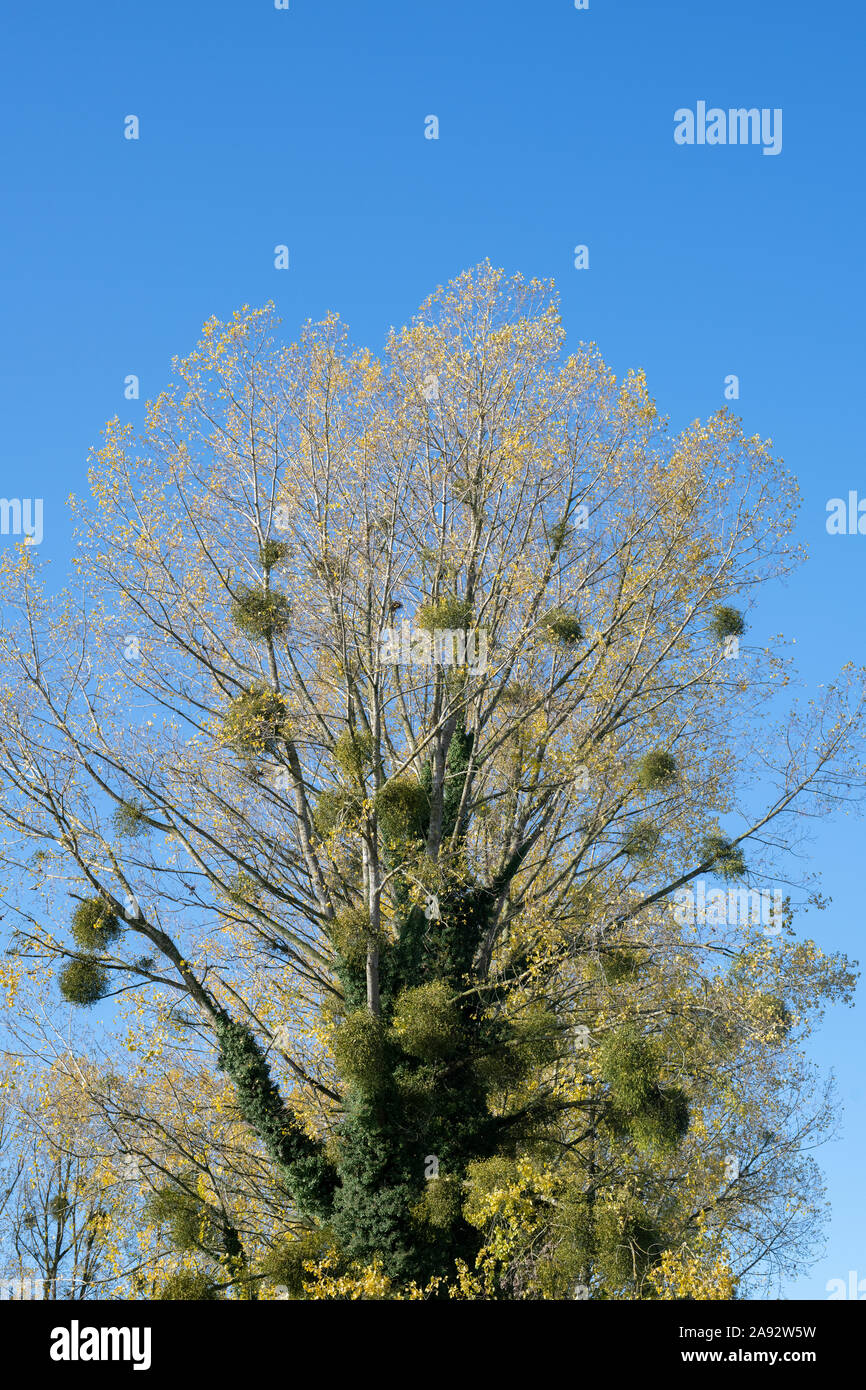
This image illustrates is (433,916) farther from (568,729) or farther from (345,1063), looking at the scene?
(568,729)

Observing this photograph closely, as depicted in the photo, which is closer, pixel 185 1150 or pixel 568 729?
pixel 185 1150

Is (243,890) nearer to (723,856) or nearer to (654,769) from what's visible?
(654,769)

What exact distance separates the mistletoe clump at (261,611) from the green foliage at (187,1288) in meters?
9.32

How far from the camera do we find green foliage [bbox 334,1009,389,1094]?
16188 mm

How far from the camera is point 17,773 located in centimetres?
1870

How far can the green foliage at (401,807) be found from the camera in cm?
1731

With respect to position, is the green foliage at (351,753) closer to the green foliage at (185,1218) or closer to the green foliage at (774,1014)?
the green foliage at (185,1218)

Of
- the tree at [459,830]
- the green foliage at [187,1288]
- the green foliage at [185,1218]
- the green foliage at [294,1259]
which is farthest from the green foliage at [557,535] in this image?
the green foliage at [187,1288]

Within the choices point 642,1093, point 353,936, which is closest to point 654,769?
point 642,1093

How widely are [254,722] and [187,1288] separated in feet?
25.5

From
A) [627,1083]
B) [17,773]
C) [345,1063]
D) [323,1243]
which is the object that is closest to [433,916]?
[345,1063]

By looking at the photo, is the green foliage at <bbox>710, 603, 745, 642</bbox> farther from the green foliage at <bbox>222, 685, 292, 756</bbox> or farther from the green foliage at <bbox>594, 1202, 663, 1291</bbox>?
the green foliage at <bbox>594, 1202, 663, 1291</bbox>

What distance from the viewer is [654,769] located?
19.5m

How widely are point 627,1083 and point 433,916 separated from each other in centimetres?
342
